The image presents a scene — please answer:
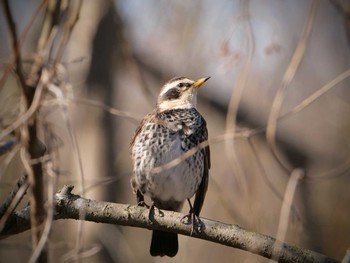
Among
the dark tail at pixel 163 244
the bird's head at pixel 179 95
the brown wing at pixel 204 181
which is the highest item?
the bird's head at pixel 179 95

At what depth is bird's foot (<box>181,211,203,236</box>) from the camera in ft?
12.0

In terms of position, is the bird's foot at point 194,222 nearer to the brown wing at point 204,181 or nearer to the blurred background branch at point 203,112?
the brown wing at point 204,181

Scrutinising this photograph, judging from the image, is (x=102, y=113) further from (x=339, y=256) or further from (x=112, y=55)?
(x=339, y=256)

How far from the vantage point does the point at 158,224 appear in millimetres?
3822

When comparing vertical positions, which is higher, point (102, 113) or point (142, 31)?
point (142, 31)

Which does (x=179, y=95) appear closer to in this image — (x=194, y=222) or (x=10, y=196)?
(x=194, y=222)

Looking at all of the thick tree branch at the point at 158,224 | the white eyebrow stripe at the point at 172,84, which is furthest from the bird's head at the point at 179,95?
the thick tree branch at the point at 158,224

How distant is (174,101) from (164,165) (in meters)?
0.88

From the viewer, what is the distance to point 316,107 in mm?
8008

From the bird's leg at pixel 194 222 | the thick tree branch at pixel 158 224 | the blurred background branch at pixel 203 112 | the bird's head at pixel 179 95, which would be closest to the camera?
the thick tree branch at pixel 158 224

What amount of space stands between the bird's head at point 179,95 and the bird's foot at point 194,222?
1.39 m

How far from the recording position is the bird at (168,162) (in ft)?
14.6

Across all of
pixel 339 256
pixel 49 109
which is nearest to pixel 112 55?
pixel 49 109

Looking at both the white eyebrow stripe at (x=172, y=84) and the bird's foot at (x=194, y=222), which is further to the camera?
the white eyebrow stripe at (x=172, y=84)
